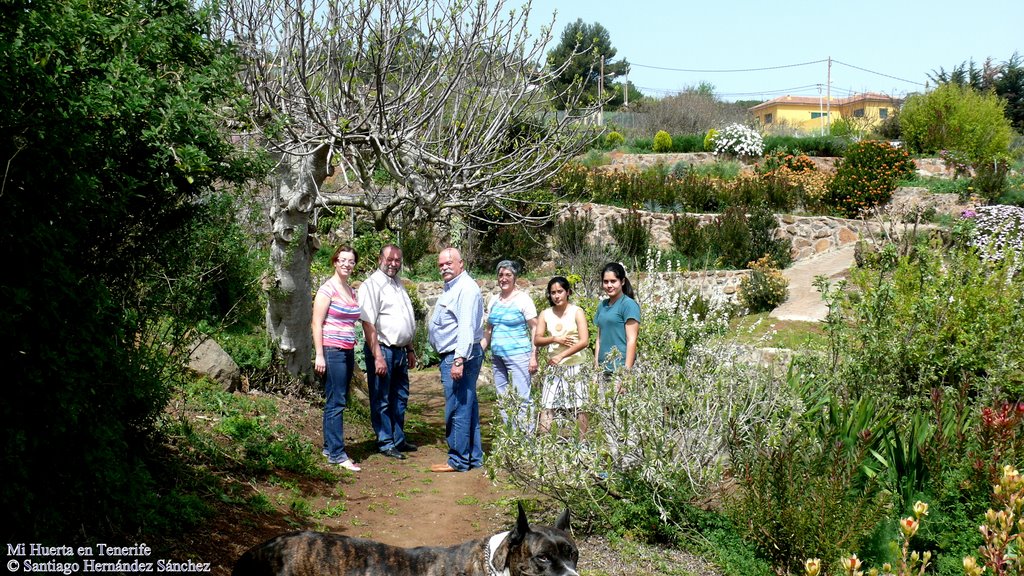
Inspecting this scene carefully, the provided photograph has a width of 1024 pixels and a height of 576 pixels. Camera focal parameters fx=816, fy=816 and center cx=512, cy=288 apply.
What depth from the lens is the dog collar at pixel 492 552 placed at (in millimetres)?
3357

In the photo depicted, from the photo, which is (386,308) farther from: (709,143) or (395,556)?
(709,143)

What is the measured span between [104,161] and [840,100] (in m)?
64.2

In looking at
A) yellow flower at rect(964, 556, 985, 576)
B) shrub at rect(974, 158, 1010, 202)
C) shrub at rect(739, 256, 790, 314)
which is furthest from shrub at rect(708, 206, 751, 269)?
yellow flower at rect(964, 556, 985, 576)

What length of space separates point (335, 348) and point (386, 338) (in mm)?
478

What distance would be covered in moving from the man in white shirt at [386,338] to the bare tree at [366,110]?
125 cm

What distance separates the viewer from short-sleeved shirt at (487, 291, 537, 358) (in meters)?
7.11

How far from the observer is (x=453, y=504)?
→ 6078 millimetres

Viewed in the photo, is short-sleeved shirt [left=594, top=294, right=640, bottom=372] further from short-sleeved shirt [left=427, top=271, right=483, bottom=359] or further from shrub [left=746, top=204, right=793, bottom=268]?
shrub [left=746, top=204, right=793, bottom=268]

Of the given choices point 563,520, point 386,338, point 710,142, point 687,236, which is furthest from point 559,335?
point 710,142

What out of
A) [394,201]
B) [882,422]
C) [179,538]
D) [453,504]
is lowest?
[453,504]

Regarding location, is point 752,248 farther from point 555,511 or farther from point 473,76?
point 555,511

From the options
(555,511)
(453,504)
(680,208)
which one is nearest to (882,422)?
(555,511)

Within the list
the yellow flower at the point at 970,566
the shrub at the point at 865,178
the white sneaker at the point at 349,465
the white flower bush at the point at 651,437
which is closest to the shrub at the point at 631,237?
the shrub at the point at 865,178

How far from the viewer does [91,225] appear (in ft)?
12.8
